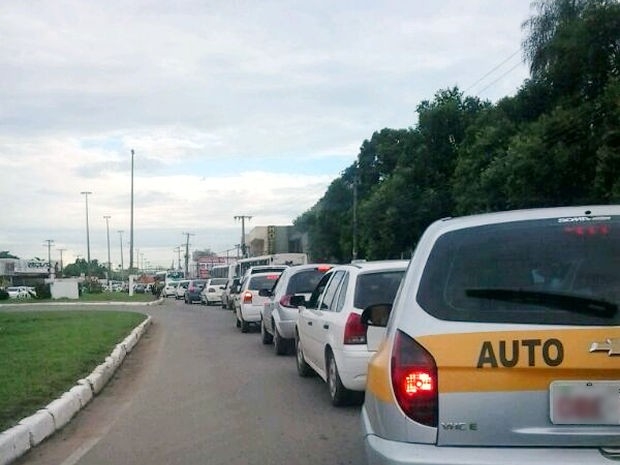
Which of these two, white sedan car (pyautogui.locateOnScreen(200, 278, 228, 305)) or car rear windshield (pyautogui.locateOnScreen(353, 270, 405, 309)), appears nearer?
car rear windshield (pyautogui.locateOnScreen(353, 270, 405, 309))

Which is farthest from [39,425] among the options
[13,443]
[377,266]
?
[377,266]

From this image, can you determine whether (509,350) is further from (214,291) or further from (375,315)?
(214,291)

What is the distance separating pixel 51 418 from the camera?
Answer: 8.80 m

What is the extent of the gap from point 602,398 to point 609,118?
2162 cm

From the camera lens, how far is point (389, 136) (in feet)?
172

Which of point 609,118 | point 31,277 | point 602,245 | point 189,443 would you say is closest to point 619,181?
point 609,118

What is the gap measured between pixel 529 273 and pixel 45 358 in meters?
11.1

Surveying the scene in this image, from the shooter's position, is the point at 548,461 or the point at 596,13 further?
the point at 596,13

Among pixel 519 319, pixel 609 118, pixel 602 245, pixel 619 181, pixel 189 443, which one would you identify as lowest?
pixel 189 443

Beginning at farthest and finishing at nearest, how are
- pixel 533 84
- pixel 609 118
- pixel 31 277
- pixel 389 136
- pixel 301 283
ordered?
pixel 31 277 < pixel 389 136 < pixel 533 84 < pixel 609 118 < pixel 301 283

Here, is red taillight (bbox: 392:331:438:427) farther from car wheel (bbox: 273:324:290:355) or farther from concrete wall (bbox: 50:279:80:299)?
concrete wall (bbox: 50:279:80:299)

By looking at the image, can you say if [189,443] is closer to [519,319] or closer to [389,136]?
[519,319]

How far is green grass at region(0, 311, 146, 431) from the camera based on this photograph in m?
9.64

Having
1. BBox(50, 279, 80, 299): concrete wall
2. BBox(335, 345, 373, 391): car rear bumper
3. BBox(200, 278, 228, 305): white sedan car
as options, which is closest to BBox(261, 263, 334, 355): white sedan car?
BBox(335, 345, 373, 391): car rear bumper
